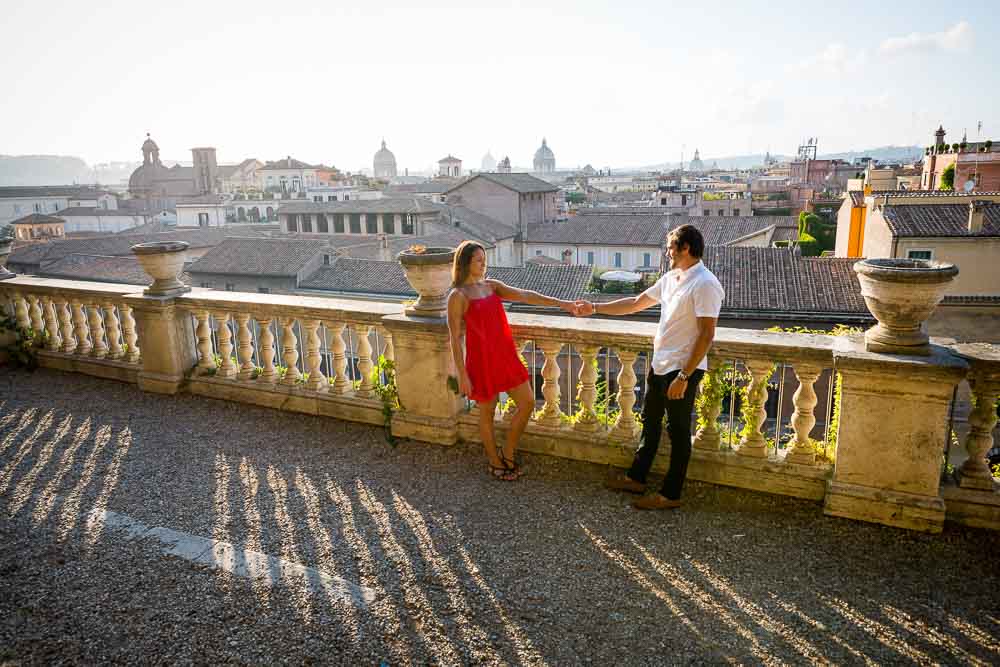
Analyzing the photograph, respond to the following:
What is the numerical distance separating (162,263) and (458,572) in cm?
427

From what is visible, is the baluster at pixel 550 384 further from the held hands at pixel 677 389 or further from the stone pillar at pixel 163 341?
the stone pillar at pixel 163 341

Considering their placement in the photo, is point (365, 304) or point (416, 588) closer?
point (416, 588)

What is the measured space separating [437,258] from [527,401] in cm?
117

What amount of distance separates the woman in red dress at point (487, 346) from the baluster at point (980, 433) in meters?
2.26

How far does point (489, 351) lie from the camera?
4.32m

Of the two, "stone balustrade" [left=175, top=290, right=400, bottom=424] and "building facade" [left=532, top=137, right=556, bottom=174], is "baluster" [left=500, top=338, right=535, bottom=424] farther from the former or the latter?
"building facade" [left=532, top=137, right=556, bottom=174]

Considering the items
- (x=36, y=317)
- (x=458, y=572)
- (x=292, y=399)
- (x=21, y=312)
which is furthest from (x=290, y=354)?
(x=21, y=312)

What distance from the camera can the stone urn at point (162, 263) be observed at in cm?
609

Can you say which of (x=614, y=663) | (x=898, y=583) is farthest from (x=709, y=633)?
(x=898, y=583)

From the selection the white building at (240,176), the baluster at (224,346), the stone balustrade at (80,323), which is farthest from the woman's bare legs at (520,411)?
the white building at (240,176)

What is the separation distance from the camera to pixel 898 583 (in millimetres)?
3295

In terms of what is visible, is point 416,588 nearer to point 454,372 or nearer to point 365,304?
point 454,372

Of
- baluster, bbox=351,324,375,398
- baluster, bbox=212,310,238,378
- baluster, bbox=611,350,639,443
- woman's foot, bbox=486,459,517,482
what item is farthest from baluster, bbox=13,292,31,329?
baluster, bbox=611,350,639,443

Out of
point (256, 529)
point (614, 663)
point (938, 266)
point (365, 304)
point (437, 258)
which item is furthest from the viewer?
point (365, 304)
